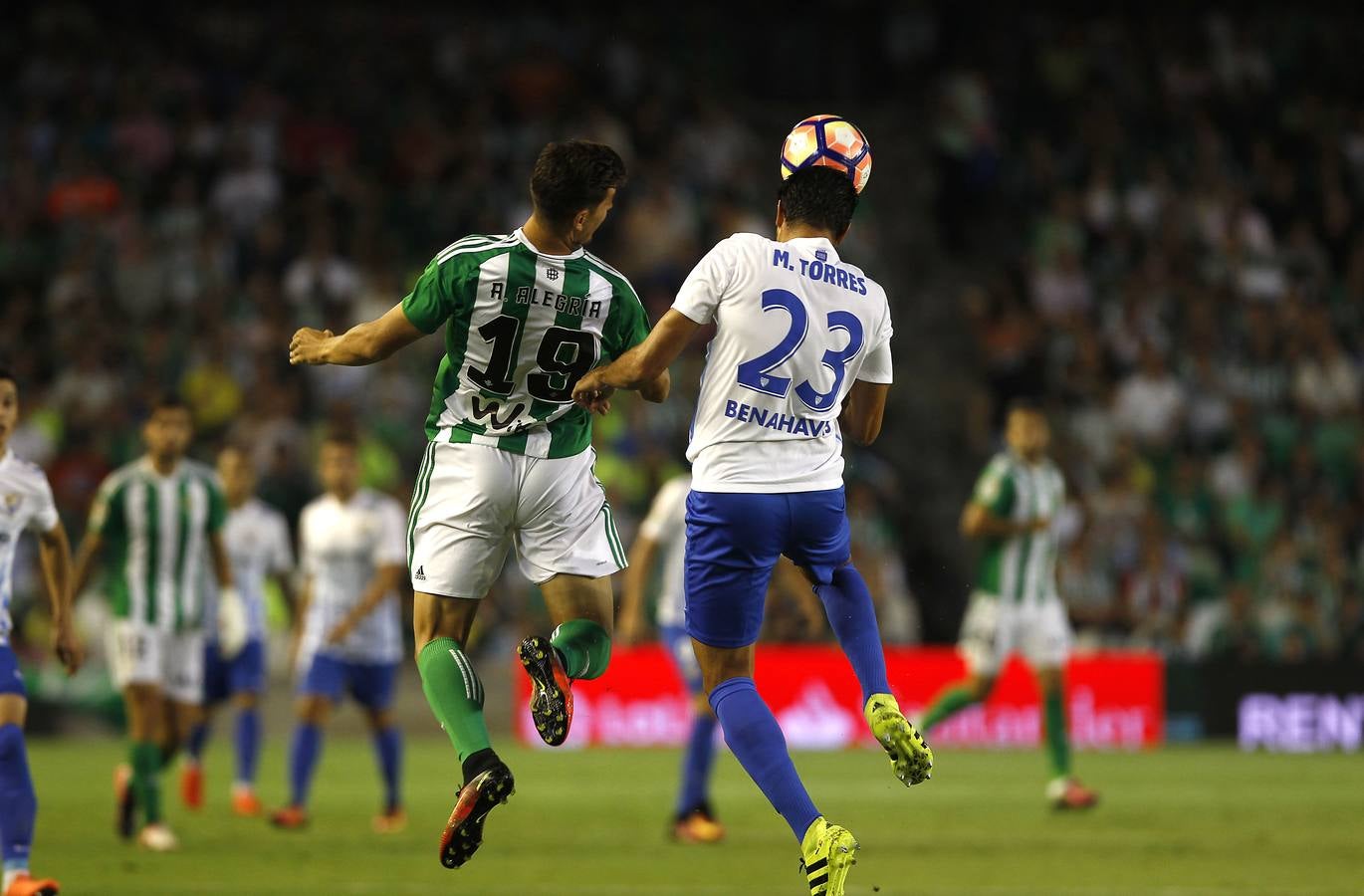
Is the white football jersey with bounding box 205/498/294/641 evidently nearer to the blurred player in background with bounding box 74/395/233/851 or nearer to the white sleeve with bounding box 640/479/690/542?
the blurred player in background with bounding box 74/395/233/851

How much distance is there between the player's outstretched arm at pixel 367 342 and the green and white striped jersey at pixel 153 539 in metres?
4.79

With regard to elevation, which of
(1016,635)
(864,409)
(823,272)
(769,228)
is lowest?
(1016,635)

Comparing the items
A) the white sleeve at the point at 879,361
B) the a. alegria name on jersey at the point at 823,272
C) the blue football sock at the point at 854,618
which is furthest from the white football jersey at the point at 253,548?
the a. alegria name on jersey at the point at 823,272

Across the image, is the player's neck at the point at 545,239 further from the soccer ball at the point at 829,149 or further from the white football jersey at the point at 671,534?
the white football jersey at the point at 671,534

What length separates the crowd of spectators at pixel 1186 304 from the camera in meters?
19.0

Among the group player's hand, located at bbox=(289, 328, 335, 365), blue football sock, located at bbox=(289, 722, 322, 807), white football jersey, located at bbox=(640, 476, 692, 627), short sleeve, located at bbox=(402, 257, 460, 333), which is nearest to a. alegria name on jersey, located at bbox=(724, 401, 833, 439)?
short sleeve, located at bbox=(402, 257, 460, 333)

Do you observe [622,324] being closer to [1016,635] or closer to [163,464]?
[163,464]

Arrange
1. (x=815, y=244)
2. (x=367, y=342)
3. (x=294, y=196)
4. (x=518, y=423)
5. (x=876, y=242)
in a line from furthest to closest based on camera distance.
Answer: (x=876, y=242) < (x=294, y=196) < (x=518, y=423) < (x=815, y=244) < (x=367, y=342)

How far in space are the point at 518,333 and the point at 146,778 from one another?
5.26 m

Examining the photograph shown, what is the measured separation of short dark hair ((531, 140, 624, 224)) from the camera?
691 cm

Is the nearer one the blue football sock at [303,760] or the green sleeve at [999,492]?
the blue football sock at [303,760]

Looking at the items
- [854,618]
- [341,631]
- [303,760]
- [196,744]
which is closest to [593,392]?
[854,618]

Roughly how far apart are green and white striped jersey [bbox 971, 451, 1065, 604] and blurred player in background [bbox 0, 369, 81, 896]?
6.80 m

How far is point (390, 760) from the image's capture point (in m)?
12.0
